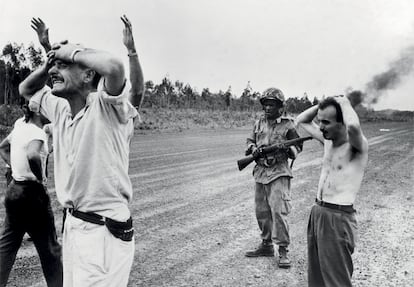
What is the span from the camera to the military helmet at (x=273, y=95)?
19.4 feet

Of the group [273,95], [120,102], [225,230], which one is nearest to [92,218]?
[120,102]

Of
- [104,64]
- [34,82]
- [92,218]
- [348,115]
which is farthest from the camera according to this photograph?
[348,115]

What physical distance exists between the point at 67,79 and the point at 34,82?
575 millimetres

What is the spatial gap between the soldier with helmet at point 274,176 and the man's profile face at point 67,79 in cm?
373

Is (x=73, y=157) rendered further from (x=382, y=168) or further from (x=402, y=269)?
(x=382, y=168)

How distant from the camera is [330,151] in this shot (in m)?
4.18

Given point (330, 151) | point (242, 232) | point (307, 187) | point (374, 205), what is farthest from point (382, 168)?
point (330, 151)

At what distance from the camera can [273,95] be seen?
591cm

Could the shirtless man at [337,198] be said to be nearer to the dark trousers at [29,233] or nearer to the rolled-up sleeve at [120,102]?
the rolled-up sleeve at [120,102]

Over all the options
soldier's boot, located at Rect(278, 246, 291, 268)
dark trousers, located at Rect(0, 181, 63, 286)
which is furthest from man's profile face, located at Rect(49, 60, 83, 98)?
soldier's boot, located at Rect(278, 246, 291, 268)

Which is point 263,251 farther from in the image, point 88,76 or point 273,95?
point 88,76

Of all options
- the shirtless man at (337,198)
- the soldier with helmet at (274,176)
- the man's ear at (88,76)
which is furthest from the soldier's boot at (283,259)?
the man's ear at (88,76)

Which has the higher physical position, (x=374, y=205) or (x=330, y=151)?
(x=330, y=151)

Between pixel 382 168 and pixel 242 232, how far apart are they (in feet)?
29.9
